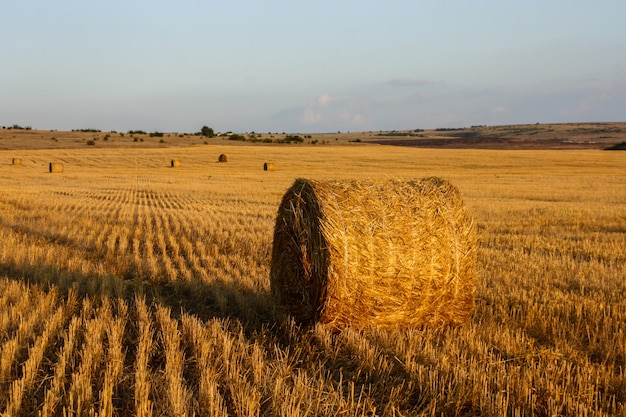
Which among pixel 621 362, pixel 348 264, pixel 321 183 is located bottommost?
pixel 621 362

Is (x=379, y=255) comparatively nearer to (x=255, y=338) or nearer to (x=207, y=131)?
(x=255, y=338)

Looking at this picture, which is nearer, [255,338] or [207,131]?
[255,338]

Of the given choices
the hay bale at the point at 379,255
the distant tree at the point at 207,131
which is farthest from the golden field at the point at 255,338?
the distant tree at the point at 207,131

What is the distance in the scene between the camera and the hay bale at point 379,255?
18.5 ft

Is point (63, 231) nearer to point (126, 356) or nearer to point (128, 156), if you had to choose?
point (126, 356)

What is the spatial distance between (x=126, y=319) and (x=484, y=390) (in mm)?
3758

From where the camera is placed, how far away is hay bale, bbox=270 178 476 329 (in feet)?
18.5

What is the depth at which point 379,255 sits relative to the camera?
5.70 meters

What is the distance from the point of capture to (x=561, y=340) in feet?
17.6

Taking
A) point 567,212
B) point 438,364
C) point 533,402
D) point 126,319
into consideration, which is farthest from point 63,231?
point 567,212

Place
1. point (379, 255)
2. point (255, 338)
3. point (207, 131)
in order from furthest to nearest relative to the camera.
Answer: point (207, 131) < point (379, 255) < point (255, 338)

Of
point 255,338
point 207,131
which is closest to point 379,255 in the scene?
point 255,338

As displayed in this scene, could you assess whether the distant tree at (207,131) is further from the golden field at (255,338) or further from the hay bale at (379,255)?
Answer: the hay bale at (379,255)

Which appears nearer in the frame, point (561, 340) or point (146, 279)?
point (561, 340)
